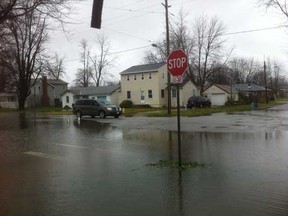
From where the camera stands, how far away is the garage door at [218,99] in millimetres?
72688

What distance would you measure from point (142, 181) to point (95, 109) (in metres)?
27.5

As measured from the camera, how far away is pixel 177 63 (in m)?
9.56

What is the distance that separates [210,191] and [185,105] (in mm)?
51702

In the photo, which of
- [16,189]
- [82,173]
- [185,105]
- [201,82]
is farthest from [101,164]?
[201,82]

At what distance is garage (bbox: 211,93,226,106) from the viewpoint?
7267 centimetres

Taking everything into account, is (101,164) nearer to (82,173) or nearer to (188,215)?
(82,173)

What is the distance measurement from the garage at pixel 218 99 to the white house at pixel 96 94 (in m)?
18.0

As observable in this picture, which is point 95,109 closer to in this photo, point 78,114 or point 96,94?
point 78,114

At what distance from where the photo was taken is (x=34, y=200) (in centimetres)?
687

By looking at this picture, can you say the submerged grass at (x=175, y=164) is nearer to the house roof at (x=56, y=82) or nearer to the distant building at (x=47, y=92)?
the distant building at (x=47, y=92)

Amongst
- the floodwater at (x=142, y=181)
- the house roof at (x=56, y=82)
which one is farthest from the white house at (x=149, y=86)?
the floodwater at (x=142, y=181)

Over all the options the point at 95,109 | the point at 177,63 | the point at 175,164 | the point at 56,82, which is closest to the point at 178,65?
the point at 177,63

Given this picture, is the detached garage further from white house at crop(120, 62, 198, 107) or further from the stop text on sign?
the stop text on sign

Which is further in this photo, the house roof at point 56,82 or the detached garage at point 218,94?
the house roof at point 56,82
